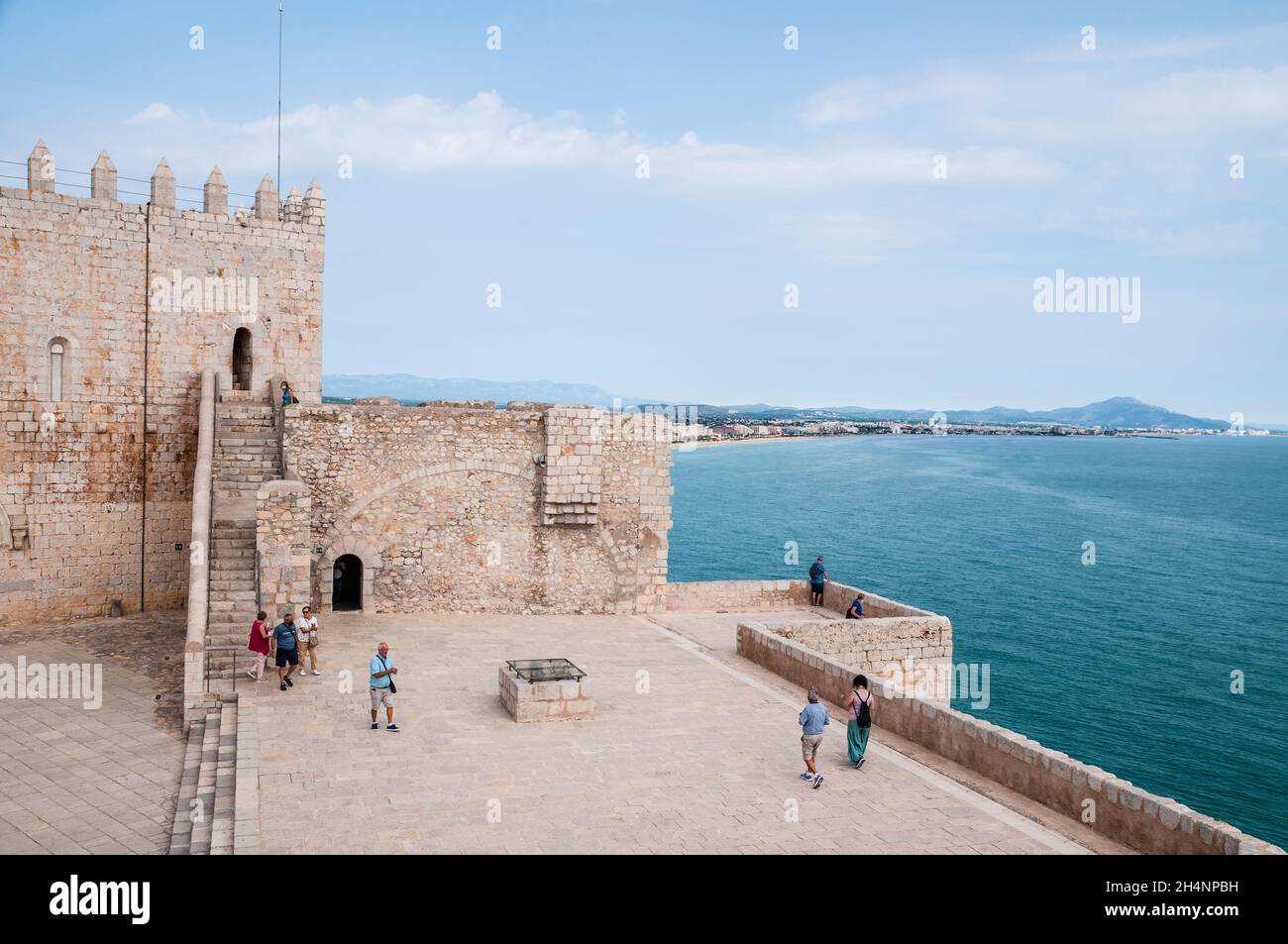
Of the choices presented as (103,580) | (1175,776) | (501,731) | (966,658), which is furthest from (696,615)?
(966,658)

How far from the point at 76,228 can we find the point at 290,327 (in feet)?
16.3

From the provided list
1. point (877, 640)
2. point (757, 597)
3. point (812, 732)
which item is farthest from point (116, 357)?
point (812, 732)

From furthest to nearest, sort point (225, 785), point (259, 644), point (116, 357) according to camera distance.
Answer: point (116, 357)
point (259, 644)
point (225, 785)

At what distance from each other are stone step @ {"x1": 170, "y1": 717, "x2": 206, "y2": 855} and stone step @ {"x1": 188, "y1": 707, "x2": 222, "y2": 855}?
81 millimetres

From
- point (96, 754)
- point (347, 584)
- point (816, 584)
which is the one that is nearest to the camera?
point (96, 754)

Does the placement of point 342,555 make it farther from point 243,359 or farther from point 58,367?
point 58,367

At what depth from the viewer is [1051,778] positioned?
11.9 metres

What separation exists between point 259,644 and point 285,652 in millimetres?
655

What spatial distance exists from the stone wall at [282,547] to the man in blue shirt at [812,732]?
32.0 feet

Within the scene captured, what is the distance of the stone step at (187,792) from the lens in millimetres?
11363

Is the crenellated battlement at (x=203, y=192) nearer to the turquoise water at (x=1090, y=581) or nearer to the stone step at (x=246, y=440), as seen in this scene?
the stone step at (x=246, y=440)

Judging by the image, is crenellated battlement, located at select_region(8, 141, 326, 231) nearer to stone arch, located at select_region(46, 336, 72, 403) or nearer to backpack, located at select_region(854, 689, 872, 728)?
stone arch, located at select_region(46, 336, 72, 403)

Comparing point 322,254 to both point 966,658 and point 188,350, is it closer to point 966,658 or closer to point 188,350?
point 188,350

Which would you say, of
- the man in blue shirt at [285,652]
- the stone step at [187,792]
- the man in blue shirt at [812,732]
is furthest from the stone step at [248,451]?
the man in blue shirt at [812,732]
